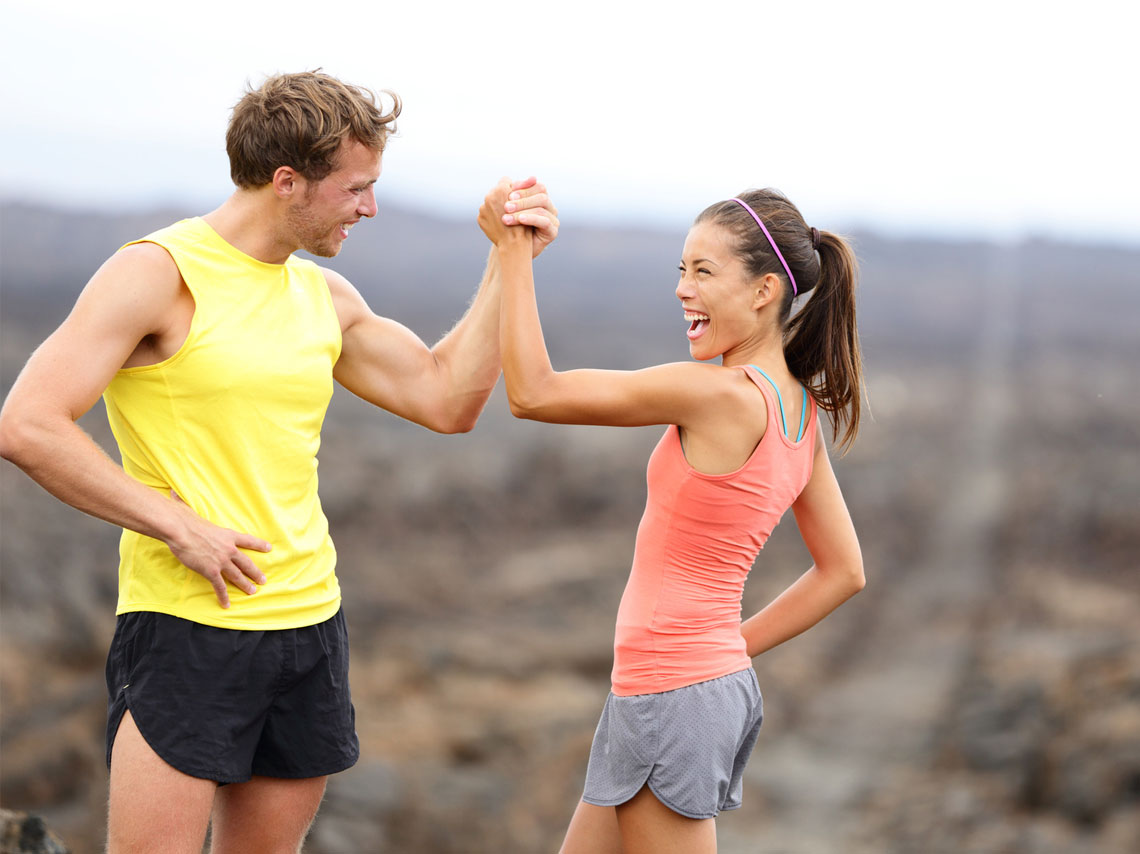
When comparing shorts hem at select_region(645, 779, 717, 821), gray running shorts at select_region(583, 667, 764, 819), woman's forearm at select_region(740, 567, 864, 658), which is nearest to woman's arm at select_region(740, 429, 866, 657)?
woman's forearm at select_region(740, 567, 864, 658)

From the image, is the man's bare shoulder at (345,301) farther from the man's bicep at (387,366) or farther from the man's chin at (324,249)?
the man's chin at (324,249)

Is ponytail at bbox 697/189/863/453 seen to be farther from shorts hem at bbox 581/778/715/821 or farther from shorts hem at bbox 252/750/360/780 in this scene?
shorts hem at bbox 252/750/360/780

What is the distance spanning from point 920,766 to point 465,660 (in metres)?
6.44

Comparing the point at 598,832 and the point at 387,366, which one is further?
Answer: the point at 387,366

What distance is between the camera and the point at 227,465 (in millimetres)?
2438

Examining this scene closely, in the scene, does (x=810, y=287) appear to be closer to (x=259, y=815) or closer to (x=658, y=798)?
(x=658, y=798)

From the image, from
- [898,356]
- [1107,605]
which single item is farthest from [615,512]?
[898,356]

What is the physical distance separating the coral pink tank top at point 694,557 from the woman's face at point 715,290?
0.10m

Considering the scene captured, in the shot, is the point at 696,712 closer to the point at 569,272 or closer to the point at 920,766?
the point at 920,766

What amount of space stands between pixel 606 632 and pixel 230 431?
16768 millimetres

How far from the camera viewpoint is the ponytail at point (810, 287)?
2.52 metres

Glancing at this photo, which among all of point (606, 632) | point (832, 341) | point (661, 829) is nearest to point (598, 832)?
point (661, 829)

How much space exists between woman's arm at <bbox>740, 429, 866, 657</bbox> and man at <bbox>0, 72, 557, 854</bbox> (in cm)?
82

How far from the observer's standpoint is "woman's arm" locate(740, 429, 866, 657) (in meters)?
2.71
